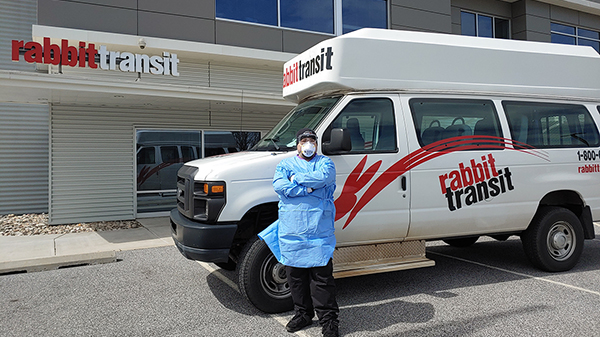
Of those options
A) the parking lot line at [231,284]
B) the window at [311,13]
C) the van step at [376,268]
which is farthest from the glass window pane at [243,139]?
the van step at [376,268]

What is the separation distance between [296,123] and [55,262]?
4453 millimetres

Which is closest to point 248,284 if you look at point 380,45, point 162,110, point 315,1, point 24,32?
point 380,45

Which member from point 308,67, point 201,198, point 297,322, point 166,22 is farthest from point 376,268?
point 166,22

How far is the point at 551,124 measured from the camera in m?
6.20

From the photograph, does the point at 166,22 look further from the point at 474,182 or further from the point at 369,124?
the point at 474,182

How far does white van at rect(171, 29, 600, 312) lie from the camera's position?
4.71 metres

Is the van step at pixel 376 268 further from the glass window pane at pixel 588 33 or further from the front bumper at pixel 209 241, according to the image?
the glass window pane at pixel 588 33

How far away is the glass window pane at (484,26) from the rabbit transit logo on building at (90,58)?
12.3 meters

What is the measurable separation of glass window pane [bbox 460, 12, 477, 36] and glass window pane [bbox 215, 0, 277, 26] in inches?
312

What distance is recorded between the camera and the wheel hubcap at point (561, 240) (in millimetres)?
6191

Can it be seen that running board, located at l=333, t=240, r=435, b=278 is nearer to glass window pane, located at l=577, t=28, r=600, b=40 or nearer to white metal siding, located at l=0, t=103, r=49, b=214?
white metal siding, located at l=0, t=103, r=49, b=214

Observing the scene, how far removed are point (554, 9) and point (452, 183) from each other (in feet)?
54.9

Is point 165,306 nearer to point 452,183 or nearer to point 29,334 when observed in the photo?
point 29,334

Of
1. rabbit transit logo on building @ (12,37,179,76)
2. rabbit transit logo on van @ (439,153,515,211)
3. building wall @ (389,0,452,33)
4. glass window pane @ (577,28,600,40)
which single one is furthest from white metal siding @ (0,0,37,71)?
glass window pane @ (577,28,600,40)
